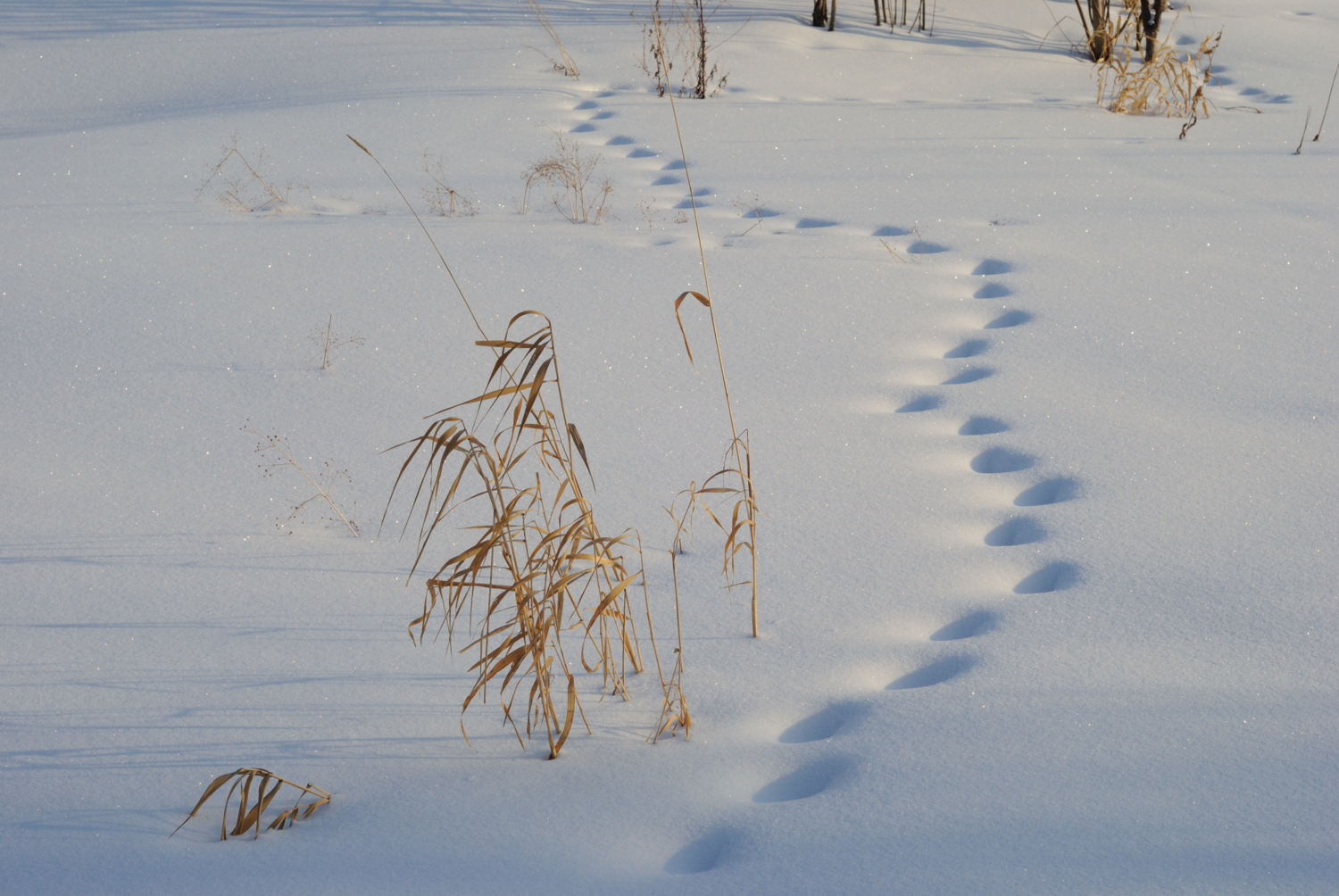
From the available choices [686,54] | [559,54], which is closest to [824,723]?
[686,54]

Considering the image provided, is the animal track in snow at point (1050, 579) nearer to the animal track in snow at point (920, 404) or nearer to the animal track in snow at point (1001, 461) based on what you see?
the animal track in snow at point (1001, 461)

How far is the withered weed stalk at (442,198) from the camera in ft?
9.36

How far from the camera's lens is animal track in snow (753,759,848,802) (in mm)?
1018

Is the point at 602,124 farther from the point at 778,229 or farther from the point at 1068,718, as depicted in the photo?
the point at 1068,718

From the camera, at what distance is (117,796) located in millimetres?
1029

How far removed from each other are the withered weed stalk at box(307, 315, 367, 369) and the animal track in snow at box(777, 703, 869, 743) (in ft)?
4.35

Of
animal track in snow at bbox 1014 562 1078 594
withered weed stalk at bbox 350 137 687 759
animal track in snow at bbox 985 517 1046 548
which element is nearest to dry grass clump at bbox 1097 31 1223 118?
animal track in snow at bbox 985 517 1046 548

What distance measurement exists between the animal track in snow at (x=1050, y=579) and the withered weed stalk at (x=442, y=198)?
196 cm

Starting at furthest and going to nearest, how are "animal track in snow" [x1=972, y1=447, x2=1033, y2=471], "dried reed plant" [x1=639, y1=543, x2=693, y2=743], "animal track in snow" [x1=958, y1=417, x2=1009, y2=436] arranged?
1. "animal track in snow" [x1=958, y1=417, x2=1009, y2=436]
2. "animal track in snow" [x1=972, y1=447, x2=1033, y2=471]
3. "dried reed plant" [x1=639, y1=543, x2=693, y2=743]

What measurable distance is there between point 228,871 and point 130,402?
1237mm

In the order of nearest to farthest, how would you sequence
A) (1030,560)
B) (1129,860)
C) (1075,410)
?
(1129,860) < (1030,560) < (1075,410)

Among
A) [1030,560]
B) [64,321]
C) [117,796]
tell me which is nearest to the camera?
[117,796]

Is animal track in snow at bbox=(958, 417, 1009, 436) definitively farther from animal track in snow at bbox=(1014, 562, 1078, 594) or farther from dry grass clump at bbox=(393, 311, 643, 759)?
dry grass clump at bbox=(393, 311, 643, 759)

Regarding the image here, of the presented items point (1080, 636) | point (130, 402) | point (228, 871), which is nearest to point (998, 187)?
point (1080, 636)
